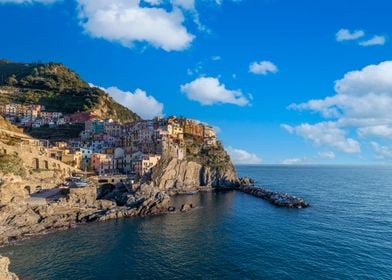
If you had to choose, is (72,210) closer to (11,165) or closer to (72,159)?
(11,165)

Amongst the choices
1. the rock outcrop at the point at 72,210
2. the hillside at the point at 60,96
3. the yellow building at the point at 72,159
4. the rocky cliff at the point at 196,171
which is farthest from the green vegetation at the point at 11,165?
the hillside at the point at 60,96

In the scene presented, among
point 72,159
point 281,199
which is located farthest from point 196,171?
point 72,159

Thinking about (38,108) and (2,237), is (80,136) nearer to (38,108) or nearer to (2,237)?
(38,108)

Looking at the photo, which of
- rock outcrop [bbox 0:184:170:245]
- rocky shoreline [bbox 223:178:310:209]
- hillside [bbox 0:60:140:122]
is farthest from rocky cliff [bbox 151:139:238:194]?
hillside [bbox 0:60:140:122]

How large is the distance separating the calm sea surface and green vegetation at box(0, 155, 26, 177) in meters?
23.5

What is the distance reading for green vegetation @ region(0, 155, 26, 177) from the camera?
67.8 meters

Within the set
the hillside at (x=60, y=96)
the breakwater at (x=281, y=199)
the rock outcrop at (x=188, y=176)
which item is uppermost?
the hillside at (x=60, y=96)

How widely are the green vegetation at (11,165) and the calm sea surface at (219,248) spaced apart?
77.2ft

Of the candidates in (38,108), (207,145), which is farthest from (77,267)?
(38,108)

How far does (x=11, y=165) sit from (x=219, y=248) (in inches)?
1979

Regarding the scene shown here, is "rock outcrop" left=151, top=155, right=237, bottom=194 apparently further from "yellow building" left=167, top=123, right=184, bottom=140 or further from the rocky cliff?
"yellow building" left=167, top=123, right=184, bottom=140

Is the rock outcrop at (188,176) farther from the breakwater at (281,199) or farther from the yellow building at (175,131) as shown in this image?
the yellow building at (175,131)

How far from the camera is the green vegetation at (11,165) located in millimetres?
67838

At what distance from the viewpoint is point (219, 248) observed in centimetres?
4841
